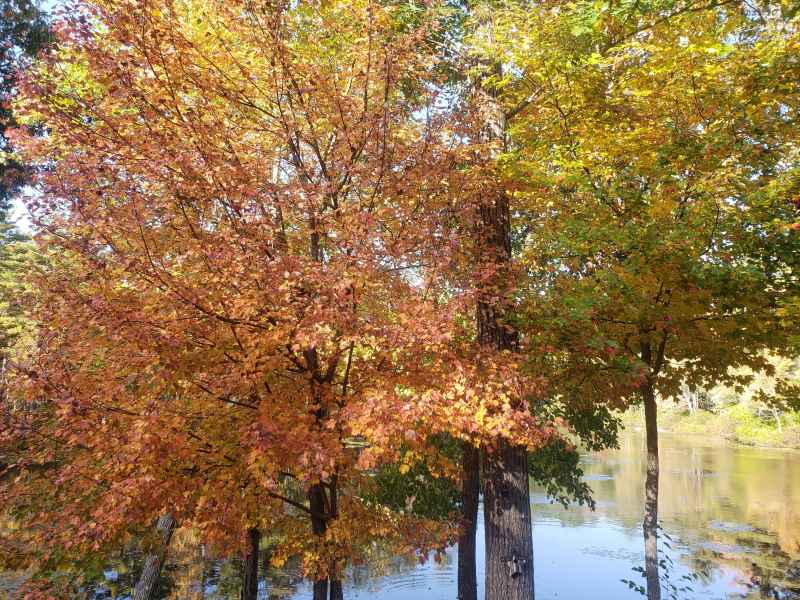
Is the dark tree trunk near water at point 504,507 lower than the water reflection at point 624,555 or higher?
higher

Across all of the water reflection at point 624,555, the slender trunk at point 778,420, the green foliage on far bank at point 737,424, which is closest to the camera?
the water reflection at point 624,555

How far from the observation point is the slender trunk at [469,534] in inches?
365

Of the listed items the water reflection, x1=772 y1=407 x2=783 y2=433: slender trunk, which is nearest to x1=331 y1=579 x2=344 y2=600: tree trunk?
the water reflection

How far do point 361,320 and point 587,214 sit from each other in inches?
156

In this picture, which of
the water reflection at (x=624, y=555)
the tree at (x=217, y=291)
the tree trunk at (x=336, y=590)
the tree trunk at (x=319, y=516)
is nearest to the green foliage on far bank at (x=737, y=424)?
the water reflection at (x=624, y=555)

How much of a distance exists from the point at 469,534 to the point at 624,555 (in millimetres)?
8389

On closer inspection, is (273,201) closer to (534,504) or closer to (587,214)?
(587,214)

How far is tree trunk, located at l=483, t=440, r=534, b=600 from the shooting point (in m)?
6.74

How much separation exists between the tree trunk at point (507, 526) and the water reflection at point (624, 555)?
510 cm

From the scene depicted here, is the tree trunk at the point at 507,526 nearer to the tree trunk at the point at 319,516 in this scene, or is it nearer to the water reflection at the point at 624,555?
the tree trunk at the point at 319,516

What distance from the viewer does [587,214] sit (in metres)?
7.56

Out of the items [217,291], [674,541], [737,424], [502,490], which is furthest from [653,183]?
[737,424]

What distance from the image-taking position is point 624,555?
15062 millimetres

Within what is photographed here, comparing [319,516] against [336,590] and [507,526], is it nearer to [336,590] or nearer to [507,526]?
[336,590]
